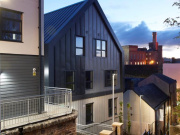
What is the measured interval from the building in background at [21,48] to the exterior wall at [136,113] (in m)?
16.9

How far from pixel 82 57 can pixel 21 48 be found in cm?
713

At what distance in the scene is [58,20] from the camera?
57.6 ft

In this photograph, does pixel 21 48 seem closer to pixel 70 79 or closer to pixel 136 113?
pixel 70 79

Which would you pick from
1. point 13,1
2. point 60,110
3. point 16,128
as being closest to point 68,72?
point 60,110


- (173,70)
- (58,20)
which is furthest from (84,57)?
(173,70)

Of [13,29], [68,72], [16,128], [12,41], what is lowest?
[16,128]

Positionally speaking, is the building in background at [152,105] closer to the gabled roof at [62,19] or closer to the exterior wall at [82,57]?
the exterior wall at [82,57]

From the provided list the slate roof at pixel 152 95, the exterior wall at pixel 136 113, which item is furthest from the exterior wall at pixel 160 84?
the exterior wall at pixel 136 113

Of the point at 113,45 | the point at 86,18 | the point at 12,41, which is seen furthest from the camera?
the point at 113,45

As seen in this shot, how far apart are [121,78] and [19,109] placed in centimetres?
1430

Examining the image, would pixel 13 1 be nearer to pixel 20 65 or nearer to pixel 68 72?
pixel 20 65

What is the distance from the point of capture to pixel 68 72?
16891mm

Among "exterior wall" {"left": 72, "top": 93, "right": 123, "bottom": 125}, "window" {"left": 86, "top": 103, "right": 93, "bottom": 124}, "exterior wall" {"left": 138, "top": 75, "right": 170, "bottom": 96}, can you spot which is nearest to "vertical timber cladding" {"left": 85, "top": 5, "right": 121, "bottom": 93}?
"exterior wall" {"left": 72, "top": 93, "right": 123, "bottom": 125}

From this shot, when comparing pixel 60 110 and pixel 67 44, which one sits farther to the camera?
pixel 67 44
